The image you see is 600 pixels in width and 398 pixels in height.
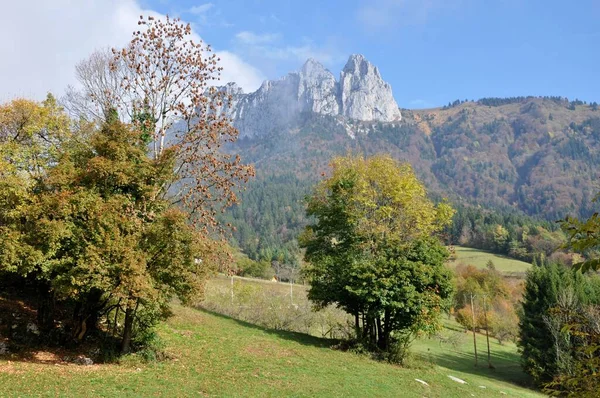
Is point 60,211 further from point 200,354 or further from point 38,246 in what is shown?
point 200,354

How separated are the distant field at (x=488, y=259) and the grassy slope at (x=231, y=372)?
306ft

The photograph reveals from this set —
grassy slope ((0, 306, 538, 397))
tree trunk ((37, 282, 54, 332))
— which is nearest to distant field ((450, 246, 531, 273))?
grassy slope ((0, 306, 538, 397))

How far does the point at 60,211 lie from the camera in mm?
14594

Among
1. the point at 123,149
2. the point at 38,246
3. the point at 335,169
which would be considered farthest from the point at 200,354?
the point at 335,169

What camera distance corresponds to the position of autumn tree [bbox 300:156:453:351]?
77.6ft

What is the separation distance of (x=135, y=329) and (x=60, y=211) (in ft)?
20.1

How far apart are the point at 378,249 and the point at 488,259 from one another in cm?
10897

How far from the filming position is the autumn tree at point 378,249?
931 inches

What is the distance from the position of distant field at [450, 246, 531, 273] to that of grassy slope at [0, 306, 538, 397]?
93366 mm

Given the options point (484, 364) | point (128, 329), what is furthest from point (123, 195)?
point (484, 364)

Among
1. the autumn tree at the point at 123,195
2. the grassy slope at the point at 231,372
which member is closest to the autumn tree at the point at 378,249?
the grassy slope at the point at 231,372

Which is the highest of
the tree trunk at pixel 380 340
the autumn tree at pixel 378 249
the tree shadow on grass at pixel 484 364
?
the autumn tree at pixel 378 249

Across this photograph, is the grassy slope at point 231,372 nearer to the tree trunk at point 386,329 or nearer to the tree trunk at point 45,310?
the tree trunk at point 45,310

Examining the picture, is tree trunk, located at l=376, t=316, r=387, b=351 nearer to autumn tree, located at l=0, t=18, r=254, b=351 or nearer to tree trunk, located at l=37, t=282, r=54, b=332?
autumn tree, located at l=0, t=18, r=254, b=351
